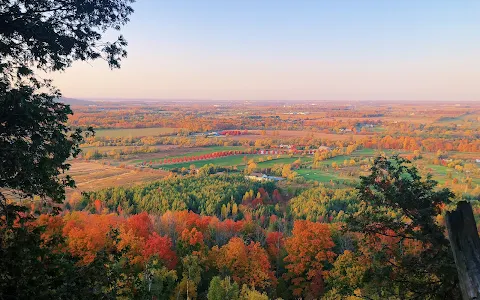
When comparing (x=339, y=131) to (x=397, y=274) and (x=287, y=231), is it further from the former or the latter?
(x=397, y=274)

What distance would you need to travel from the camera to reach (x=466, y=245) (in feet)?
9.97

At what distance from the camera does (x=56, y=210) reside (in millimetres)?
6207

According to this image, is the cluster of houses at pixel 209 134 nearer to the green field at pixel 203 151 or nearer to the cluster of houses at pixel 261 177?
the green field at pixel 203 151

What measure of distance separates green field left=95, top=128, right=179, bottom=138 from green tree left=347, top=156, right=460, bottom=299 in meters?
93.3

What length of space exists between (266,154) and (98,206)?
54724 mm

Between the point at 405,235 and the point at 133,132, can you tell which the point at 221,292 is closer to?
the point at 405,235

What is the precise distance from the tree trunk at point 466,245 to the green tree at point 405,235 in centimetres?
349

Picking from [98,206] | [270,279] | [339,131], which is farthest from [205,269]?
[339,131]

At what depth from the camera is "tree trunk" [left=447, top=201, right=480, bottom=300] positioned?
3.00m

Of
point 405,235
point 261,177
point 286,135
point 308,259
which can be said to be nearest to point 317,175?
point 261,177

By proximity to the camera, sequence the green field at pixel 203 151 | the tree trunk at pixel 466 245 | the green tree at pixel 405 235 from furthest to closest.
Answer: the green field at pixel 203 151, the green tree at pixel 405 235, the tree trunk at pixel 466 245

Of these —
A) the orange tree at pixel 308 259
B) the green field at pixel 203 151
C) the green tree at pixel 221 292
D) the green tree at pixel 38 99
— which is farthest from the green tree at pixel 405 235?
the green field at pixel 203 151

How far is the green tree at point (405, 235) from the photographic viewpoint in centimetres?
649

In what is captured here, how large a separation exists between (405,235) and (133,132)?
10602cm
